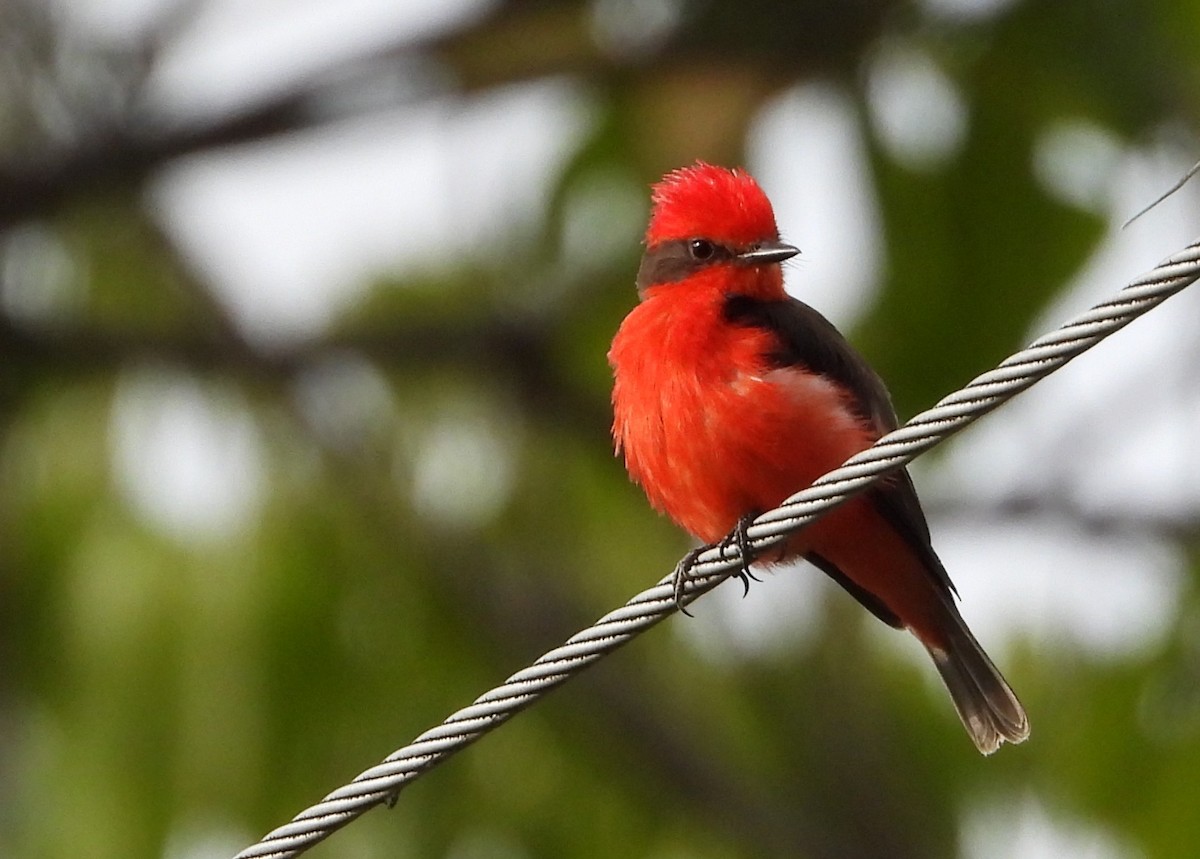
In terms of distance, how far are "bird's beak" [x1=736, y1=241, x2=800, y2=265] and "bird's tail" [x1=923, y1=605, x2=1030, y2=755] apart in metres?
1.26

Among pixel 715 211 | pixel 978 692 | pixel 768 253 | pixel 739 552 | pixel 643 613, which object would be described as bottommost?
pixel 978 692

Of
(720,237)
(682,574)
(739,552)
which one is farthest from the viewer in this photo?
(720,237)

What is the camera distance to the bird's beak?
19.3 ft

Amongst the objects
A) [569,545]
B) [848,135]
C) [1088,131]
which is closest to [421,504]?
[569,545]

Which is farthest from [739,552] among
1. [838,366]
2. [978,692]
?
[978,692]

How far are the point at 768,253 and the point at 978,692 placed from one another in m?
1.57

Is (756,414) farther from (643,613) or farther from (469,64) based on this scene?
(469,64)

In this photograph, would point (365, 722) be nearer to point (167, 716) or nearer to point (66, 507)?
point (167, 716)

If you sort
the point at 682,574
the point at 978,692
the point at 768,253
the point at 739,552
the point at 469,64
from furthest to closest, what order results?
the point at 469,64 → the point at 978,692 → the point at 768,253 → the point at 739,552 → the point at 682,574

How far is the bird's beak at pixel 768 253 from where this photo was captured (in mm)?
5891

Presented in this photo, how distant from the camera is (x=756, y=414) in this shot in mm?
5441

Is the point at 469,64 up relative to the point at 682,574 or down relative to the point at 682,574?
up

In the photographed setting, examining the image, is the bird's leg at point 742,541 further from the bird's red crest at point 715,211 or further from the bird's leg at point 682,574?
the bird's red crest at point 715,211

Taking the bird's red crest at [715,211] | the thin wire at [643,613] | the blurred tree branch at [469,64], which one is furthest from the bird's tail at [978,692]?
the blurred tree branch at [469,64]
